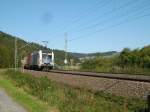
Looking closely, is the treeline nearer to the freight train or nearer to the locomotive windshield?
the freight train

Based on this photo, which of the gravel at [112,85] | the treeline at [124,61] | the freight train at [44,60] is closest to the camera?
the gravel at [112,85]

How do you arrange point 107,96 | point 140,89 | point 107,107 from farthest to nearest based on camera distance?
point 107,96 → point 140,89 → point 107,107

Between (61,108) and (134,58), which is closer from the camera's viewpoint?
(61,108)

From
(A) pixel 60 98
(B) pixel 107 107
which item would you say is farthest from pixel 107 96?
(B) pixel 107 107

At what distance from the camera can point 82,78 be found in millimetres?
24016

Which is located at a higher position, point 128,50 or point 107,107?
point 128,50

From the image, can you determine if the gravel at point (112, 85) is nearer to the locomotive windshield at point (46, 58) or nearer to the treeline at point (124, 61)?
the locomotive windshield at point (46, 58)

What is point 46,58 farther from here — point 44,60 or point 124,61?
point 124,61

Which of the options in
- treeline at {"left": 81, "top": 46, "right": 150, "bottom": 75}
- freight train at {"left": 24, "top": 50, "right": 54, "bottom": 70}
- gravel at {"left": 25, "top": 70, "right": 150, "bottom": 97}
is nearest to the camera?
gravel at {"left": 25, "top": 70, "right": 150, "bottom": 97}

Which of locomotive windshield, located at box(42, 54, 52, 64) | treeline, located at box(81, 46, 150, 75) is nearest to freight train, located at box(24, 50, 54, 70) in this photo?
locomotive windshield, located at box(42, 54, 52, 64)

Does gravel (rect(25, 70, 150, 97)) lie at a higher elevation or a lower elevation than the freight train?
lower

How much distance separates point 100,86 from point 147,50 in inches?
1558

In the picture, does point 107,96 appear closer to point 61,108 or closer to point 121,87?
point 121,87

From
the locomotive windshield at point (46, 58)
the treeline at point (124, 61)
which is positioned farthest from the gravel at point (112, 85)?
the treeline at point (124, 61)
